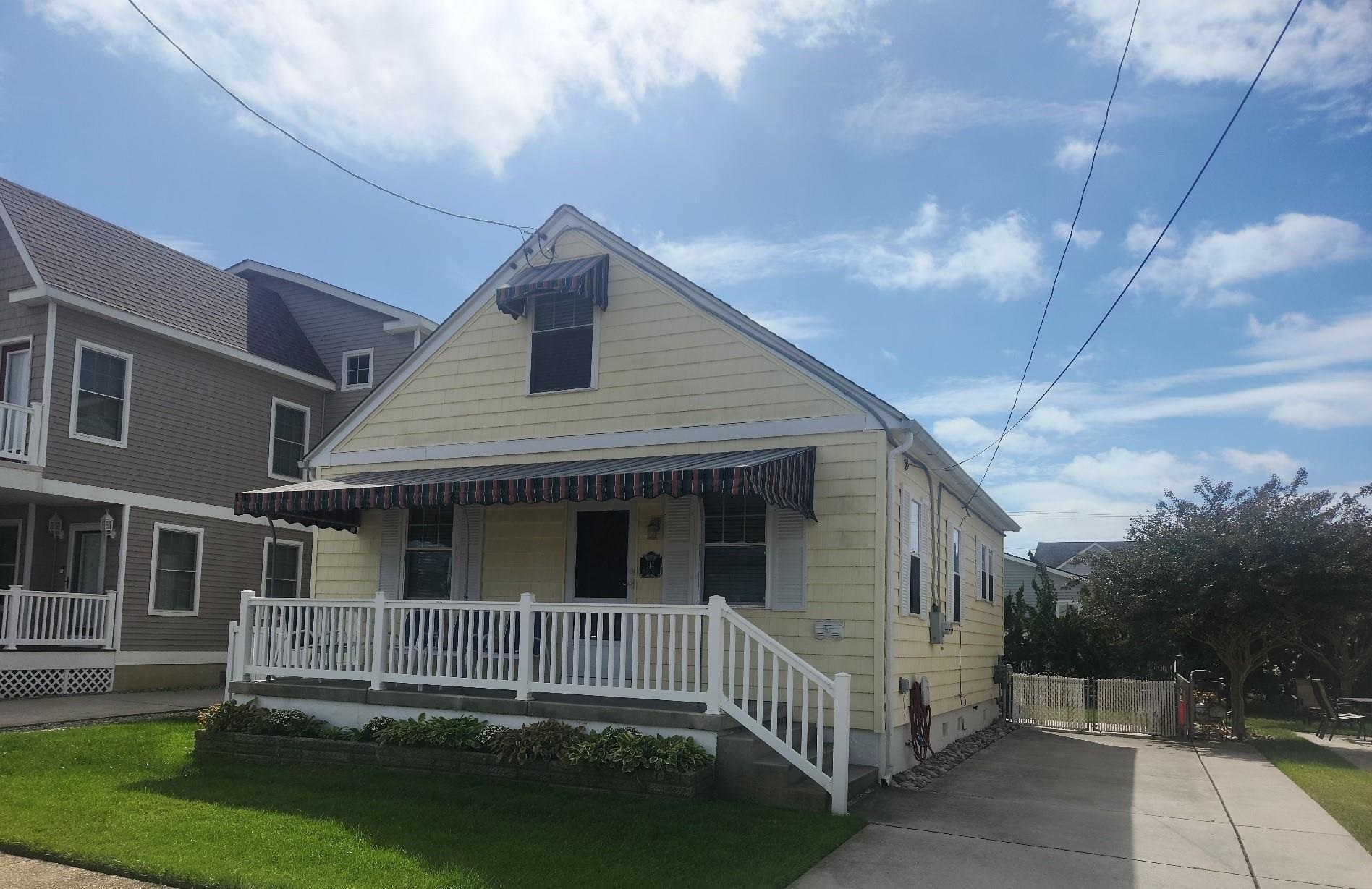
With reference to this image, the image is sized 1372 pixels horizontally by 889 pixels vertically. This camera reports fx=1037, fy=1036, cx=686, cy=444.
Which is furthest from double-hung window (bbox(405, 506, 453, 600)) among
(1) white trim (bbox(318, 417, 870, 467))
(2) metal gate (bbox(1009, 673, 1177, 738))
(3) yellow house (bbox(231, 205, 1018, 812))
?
(2) metal gate (bbox(1009, 673, 1177, 738))

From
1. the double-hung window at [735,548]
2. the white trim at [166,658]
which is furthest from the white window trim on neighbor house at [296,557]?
the double-hung window at [735,548]

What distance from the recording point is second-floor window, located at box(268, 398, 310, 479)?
2147 cm

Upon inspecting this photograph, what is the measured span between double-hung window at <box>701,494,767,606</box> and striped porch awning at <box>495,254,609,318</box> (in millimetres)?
2992

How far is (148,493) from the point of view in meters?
18.5

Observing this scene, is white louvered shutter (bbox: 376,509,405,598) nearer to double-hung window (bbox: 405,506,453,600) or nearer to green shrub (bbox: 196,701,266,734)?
double-hung window (bbox: 405,506,453,600)

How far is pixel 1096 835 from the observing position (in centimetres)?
848

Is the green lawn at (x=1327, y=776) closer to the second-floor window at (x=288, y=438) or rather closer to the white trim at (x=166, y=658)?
the white trim at (x=166, y=658)

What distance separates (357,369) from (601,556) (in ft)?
40.7

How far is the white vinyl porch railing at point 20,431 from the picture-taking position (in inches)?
636

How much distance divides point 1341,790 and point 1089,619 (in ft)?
29.9

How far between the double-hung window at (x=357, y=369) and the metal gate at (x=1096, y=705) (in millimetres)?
14653

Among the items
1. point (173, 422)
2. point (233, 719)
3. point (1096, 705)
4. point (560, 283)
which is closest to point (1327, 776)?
point (1096, 705)

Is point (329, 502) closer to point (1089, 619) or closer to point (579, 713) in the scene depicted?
point (579, 713)

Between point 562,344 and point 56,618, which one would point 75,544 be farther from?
point 562,344
